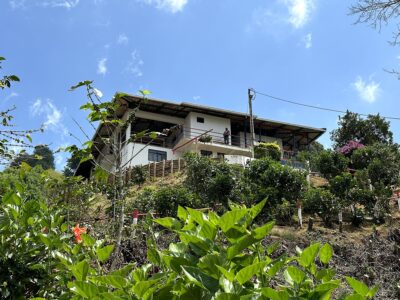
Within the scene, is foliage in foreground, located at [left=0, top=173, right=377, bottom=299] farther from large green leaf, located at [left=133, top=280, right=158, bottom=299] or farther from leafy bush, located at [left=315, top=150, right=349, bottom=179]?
leafy bush, located at [left=315, top=150, right=349, bottom=179]

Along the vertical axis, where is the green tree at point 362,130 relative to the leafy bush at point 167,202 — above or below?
above

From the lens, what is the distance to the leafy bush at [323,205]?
12.5 metres

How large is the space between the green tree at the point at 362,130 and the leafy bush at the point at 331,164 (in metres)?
13.0

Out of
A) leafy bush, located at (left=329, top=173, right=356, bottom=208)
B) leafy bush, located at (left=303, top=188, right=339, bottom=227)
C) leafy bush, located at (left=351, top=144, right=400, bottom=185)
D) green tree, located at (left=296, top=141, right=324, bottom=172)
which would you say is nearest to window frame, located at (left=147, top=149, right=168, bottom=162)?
green tree, located at (left=296, top=141, right=324, bottom=172)

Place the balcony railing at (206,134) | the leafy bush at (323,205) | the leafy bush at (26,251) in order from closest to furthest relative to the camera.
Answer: the leafy bush at (26,251), the leafy bush at (323,205), the balcony railing at (206,134)

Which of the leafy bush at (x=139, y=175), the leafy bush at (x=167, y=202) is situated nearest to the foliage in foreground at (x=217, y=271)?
the leafy bush at (x=167, y=202)

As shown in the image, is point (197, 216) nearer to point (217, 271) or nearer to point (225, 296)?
point (217, 271)

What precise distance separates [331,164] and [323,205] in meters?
5.32

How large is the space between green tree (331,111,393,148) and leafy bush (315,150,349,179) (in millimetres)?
13029

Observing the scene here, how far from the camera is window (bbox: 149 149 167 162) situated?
25984 millimetres

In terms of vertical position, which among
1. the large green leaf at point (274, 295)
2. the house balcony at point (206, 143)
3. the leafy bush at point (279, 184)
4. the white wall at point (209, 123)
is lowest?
the large green leaf at point (274, 295)

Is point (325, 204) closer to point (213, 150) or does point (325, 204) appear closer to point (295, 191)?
point (295, 191)

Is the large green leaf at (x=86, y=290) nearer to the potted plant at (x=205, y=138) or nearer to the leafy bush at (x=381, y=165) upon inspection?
the leafy bush at (x=381, y=165)

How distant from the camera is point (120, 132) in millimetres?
4156
